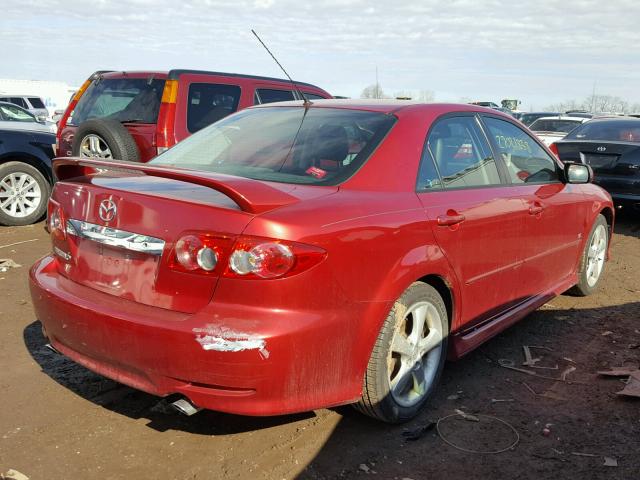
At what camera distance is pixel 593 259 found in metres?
5.51

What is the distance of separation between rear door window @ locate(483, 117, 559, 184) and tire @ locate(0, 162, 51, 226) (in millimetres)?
6079

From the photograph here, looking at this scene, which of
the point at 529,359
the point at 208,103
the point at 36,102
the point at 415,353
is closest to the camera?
the point at 415,353

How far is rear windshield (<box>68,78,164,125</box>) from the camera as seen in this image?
6.92 metres

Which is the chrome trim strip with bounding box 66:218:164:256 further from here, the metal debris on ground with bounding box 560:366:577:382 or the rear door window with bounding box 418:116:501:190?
the metal debris on ground with bounding box 560:366:577:382

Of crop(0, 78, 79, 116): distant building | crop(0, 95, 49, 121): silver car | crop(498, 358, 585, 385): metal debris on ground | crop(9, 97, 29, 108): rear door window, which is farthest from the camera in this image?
crop(0, 78, 79, 116): distant building

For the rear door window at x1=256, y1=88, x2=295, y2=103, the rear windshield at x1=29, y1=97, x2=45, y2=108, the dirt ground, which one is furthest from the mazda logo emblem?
the rear windshield at x1=29, y1=97, x2=45, y2=108

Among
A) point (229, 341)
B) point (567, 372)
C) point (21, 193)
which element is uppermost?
point (229, 341)

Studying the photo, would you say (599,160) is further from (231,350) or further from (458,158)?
(231,350)

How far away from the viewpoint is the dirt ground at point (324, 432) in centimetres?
279

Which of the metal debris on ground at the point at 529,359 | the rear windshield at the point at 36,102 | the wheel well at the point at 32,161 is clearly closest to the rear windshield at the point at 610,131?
the metal debris on ground at the point at 529,359

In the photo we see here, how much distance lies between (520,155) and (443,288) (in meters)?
1.49

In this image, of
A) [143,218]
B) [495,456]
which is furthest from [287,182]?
[495,456]

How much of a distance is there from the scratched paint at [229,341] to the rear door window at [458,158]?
4.24 ft

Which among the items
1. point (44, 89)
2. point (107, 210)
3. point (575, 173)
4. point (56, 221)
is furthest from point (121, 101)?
point (44, 89)
